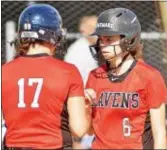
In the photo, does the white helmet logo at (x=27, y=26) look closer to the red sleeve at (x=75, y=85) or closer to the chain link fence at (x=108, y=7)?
the red sleeve at (x=75, y=85)

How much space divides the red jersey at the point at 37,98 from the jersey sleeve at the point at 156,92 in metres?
0.41

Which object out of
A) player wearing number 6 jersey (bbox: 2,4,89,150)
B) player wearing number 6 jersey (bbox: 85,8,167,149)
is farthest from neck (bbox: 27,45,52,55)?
player wearing number 6 jersey (bbox: 85,8,167,149)

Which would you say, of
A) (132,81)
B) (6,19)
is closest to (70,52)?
(6,19)

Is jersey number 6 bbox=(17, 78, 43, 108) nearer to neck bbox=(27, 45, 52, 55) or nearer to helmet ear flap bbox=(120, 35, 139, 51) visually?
neck bbox=(27, 45, 52, 55)

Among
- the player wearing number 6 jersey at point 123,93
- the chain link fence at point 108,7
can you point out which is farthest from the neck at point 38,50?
the chain link fence at point 108,7

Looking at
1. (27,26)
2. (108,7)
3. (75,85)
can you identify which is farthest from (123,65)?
(108,7)

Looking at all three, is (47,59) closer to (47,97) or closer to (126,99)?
(47,97)

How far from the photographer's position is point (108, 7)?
8000 millimetres

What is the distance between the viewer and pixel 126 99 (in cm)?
371

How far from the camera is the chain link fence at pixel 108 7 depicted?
8.01 metres

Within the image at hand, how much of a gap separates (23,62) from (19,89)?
0.16 metres

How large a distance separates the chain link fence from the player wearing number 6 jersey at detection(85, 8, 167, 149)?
160 inches

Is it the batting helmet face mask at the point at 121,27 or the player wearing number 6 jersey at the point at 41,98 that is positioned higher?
the batting helmet face mask at the point at 121,27

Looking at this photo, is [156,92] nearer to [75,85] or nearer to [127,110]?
[127,110]
